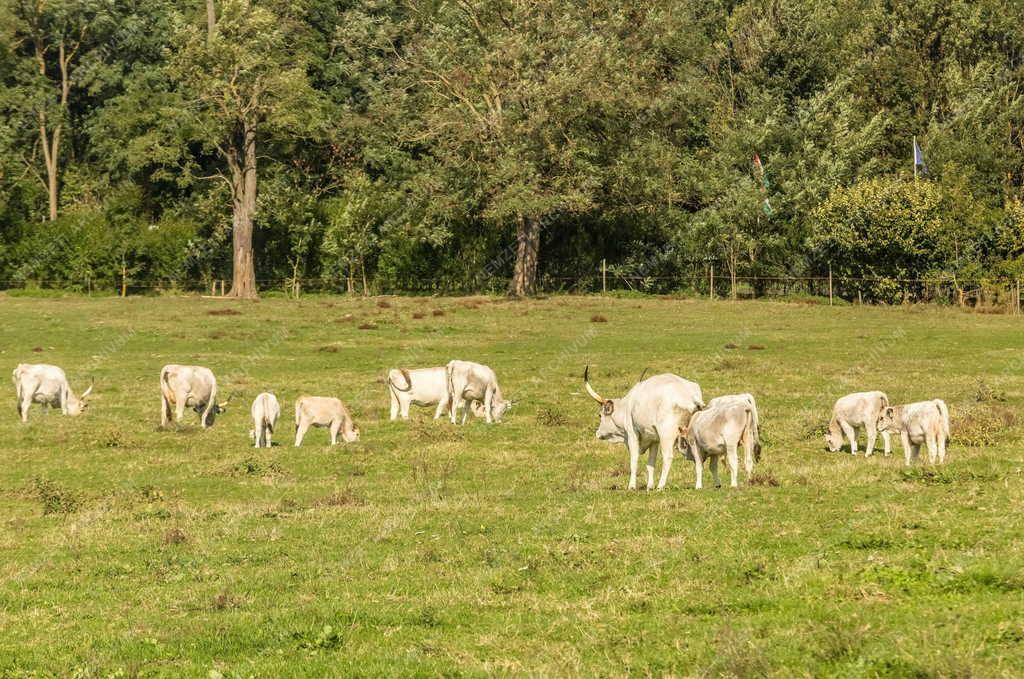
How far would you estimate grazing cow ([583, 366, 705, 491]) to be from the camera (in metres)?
20.4

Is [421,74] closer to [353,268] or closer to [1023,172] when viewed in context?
[353,268]

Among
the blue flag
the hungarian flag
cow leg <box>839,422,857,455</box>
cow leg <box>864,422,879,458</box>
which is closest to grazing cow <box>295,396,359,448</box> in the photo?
cow leg <box>839,422,857,455</box>

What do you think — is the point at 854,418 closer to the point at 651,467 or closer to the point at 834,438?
the point at 834,438

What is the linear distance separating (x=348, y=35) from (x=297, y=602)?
74.6m

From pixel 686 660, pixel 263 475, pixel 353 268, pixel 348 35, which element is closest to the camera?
pixel 686 660

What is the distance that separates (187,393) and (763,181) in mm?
46561

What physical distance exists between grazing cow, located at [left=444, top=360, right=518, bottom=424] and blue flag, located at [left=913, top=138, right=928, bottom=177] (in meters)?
44.0

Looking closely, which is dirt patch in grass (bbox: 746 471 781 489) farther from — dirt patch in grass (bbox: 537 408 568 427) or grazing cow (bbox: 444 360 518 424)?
grazing cow (bbox: 444 360 518 424)

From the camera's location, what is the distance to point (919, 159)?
232 ft

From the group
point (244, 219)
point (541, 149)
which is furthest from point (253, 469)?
point (244, 219)

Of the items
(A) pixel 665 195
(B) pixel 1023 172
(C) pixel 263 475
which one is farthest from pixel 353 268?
(C) pixel 263 475

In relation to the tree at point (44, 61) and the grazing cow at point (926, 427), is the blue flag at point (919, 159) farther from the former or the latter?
the tree at point (44, 61)

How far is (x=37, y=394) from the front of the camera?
3397 cm

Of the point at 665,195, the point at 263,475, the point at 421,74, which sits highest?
the point at 421,74
